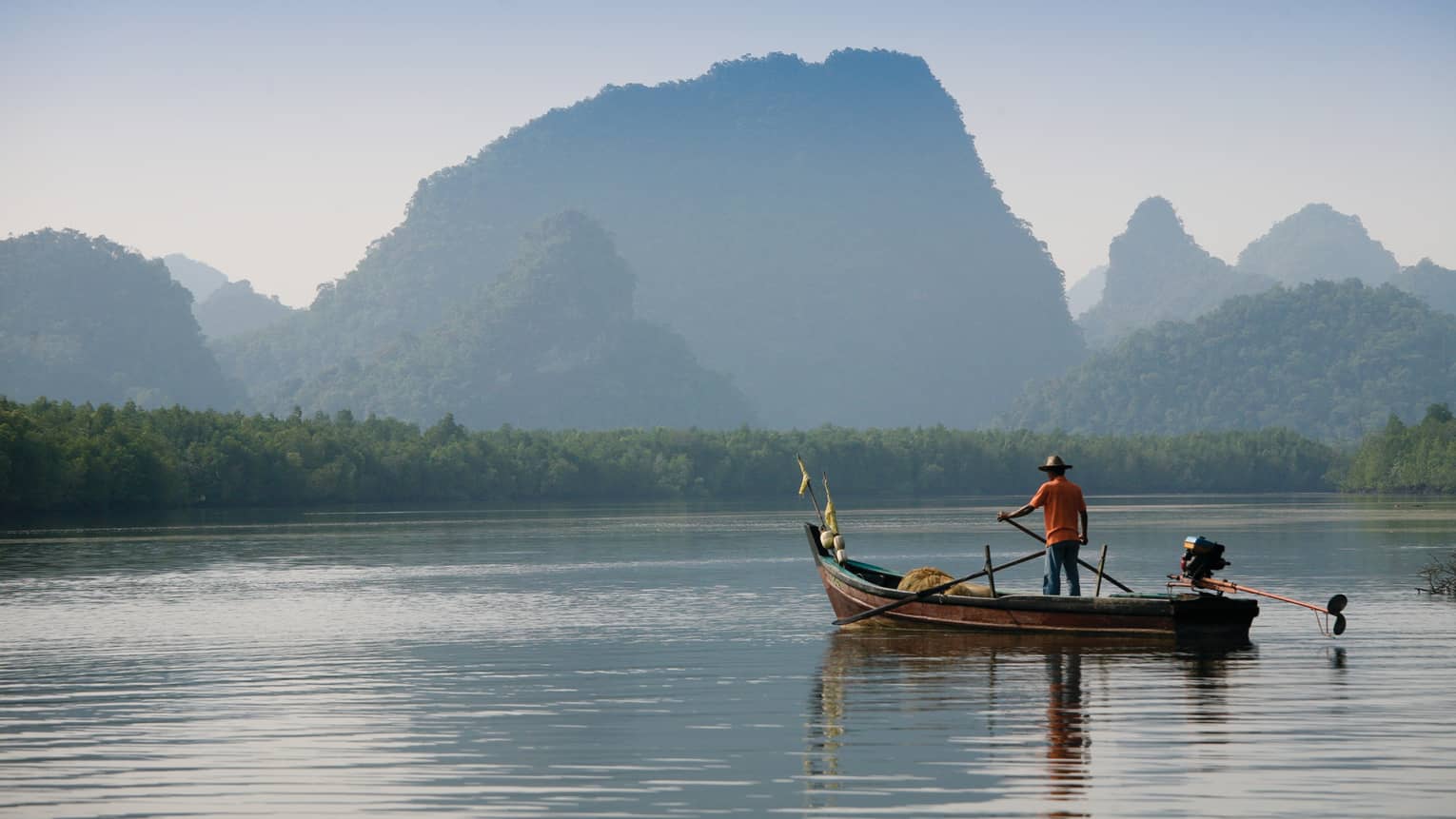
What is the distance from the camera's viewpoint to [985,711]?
54.4ft

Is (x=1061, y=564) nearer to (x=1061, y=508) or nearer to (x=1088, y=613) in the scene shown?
(x=1061, y=508)

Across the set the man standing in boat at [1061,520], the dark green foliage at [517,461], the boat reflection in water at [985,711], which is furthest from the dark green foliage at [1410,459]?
the boat reflection in water at [985,711]

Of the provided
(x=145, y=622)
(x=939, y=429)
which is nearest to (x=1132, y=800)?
(x=145, y=622)

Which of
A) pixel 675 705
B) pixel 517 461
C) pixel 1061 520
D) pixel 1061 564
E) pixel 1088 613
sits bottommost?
pixel 675 705

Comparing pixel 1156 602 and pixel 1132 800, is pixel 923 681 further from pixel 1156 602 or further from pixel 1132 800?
pixel 1132 800

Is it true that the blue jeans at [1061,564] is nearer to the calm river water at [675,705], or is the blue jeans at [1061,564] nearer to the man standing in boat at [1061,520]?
the man standing in boat at [1061,520]

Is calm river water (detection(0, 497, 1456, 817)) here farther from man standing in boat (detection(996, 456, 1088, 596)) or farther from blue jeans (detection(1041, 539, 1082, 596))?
man standing in boat (detection(996, 456, 1088, 596))

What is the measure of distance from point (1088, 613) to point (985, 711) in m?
6.00

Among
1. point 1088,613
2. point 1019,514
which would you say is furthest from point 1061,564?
point 1019,514

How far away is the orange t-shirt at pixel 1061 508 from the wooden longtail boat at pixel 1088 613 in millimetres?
900

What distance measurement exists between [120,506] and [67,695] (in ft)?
222

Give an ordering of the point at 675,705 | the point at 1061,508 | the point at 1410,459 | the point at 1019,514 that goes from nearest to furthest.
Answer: the point at 675,705, the point at 1019,514, the point at 1061,508, the point at 1410,459

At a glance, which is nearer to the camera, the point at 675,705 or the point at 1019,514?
the point at 675,705

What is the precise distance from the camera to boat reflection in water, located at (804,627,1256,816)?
12625mm
